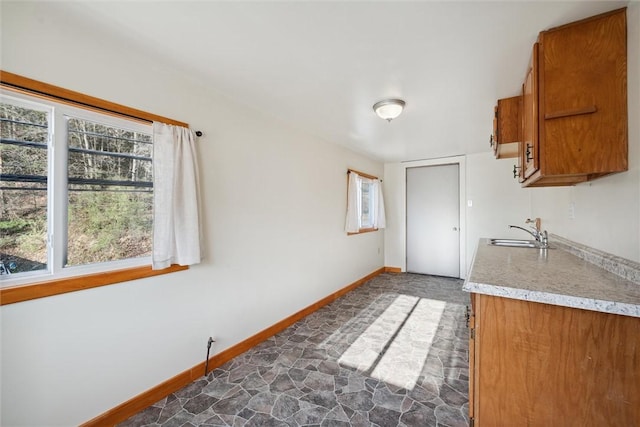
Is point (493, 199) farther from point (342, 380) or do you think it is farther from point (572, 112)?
point (342, 380)

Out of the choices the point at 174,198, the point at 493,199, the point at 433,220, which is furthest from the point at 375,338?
the point at 493,199

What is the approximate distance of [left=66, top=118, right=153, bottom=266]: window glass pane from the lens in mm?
1483

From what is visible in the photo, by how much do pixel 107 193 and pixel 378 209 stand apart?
4.23 meters

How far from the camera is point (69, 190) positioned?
4.77ft

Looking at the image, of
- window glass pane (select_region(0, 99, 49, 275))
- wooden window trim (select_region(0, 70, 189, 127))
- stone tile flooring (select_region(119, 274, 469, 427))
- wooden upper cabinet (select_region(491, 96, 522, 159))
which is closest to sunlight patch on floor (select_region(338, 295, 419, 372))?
stone tile flooring (select_region(119, 274, 469, 427))

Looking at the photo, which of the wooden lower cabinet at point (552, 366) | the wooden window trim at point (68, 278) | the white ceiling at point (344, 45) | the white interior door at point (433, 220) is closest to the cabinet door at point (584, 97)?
the white ceiling at point (344, 45)

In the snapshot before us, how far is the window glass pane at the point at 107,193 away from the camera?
1483 mm

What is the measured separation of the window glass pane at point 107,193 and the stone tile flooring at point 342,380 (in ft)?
3.50

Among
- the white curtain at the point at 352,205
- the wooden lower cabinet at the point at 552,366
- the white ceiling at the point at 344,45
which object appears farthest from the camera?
the white curtain at the point at 352,205

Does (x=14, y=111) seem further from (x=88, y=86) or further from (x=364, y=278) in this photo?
(x=364, y=278)

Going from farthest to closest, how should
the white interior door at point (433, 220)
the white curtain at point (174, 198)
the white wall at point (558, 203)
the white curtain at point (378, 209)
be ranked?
the white curtain at point (378, 209), the white interior door at point (433, 220), the white curtain at point (174, 198), the white wall at point (558, 203)

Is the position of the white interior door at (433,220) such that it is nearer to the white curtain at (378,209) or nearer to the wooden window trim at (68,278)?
the white curtain at (378,209)

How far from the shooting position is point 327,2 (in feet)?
4.16

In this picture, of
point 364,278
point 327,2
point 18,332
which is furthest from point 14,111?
point 364,278
